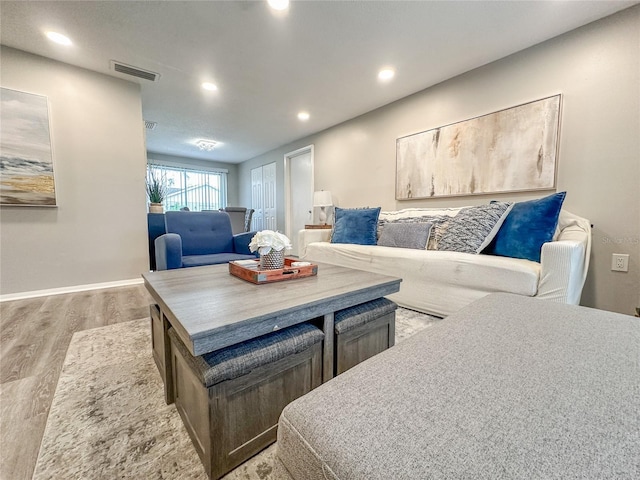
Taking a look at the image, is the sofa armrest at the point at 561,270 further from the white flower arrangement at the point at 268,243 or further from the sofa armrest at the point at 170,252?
the sofa armrest at the point at 170,252

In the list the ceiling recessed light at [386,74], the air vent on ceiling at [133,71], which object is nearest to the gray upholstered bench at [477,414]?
the ceiling recessed light at [386,74]

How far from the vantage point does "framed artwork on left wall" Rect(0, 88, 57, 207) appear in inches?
96.0

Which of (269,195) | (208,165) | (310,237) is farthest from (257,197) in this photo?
(310,237)

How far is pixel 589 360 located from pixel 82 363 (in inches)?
81.9

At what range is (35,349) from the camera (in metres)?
1.57

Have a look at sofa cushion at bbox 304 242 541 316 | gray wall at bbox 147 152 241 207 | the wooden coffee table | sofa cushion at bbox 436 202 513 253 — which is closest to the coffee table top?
the wooden coffee table

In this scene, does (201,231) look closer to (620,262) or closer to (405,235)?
(405,235)

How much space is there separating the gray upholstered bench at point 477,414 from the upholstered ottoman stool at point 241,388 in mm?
380

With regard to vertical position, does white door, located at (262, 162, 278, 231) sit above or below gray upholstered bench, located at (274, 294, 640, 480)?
above

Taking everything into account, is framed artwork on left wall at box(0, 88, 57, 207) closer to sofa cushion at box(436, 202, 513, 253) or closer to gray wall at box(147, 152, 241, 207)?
gray wall at box(147, 152, 241, 207)

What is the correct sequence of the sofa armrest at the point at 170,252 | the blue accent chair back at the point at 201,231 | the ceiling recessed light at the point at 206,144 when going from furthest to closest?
the ceiling recessed light at the point at 206,144
the blue accent chair back at the point at 201,231
the sofa armrest at the point at 170,252

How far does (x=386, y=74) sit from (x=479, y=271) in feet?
7.24

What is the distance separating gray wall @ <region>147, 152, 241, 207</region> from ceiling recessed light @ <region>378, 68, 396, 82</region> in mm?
5236

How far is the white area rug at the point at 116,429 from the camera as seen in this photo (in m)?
0.83
